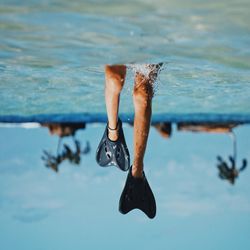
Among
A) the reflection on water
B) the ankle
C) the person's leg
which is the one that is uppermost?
the person's leg

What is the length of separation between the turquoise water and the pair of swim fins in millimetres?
1377

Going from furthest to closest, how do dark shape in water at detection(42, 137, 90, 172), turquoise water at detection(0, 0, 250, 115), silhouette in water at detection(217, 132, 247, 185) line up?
silhouette in water at detection(217, 132, 247, 185)
dark shape in water at detection(42, 137, 90, 172)
turquoise water at detection(0, 0, 250, 115)

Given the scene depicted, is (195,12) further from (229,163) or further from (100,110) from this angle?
(229,163)

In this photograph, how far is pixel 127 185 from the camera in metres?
6.14

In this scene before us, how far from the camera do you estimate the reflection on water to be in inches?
659

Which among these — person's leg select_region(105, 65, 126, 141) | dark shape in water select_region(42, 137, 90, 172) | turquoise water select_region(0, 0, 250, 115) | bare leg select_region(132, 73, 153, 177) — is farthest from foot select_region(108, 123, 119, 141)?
dark shape in water select_region(42, 137, 90, 172)

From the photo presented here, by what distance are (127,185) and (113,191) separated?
1230 centimetres

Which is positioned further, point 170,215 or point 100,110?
point 170,215

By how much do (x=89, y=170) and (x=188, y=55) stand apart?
11.3 metres

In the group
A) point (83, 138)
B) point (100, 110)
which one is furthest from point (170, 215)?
point (100, 110)

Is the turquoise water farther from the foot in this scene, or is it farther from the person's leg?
the foot

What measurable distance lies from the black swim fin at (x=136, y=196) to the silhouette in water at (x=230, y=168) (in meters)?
9.66

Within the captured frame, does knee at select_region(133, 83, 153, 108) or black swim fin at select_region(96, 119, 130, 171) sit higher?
knee at select_region(133, 83, 153, 108)

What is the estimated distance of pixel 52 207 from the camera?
19.2 meters
